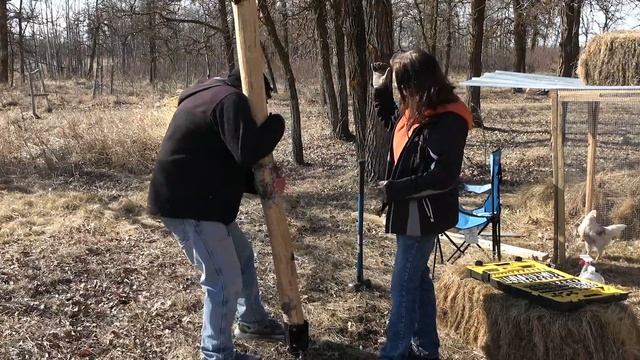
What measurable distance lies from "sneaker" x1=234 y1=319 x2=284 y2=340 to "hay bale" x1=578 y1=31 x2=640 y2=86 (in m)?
4.97

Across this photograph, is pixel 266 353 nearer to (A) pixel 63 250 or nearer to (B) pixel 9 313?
(B) pixel 9 313

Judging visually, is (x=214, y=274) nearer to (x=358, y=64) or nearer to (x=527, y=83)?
(x=527, y=83)

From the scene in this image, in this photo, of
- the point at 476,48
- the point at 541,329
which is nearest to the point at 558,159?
the point at 541,329

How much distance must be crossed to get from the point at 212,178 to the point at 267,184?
1.26 feet

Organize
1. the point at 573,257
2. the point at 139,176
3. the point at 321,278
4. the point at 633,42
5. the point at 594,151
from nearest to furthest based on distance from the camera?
the point at 321,278 → the point at 573,257 → the point at 594,151 → the point at 633,42 → the point at 139,176

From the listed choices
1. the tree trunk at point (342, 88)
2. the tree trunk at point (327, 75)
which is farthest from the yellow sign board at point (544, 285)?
the tree trunk at point (327, 75)

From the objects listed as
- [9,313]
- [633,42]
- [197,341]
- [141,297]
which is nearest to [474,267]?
[197,341]

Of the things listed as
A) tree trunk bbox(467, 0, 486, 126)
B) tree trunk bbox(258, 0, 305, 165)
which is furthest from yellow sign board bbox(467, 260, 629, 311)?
tree trunk bbox(467, 0, 486, 126)

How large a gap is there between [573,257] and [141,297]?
3.78 m

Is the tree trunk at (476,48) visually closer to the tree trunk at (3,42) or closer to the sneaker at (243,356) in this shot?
the sneaker at (243,356)

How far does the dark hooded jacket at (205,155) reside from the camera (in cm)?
292

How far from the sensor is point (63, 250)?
5.66 m

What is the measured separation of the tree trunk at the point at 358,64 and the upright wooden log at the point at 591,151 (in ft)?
9.74

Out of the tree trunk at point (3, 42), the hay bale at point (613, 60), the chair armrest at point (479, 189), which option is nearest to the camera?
the chair armrest at point (479, 189)
